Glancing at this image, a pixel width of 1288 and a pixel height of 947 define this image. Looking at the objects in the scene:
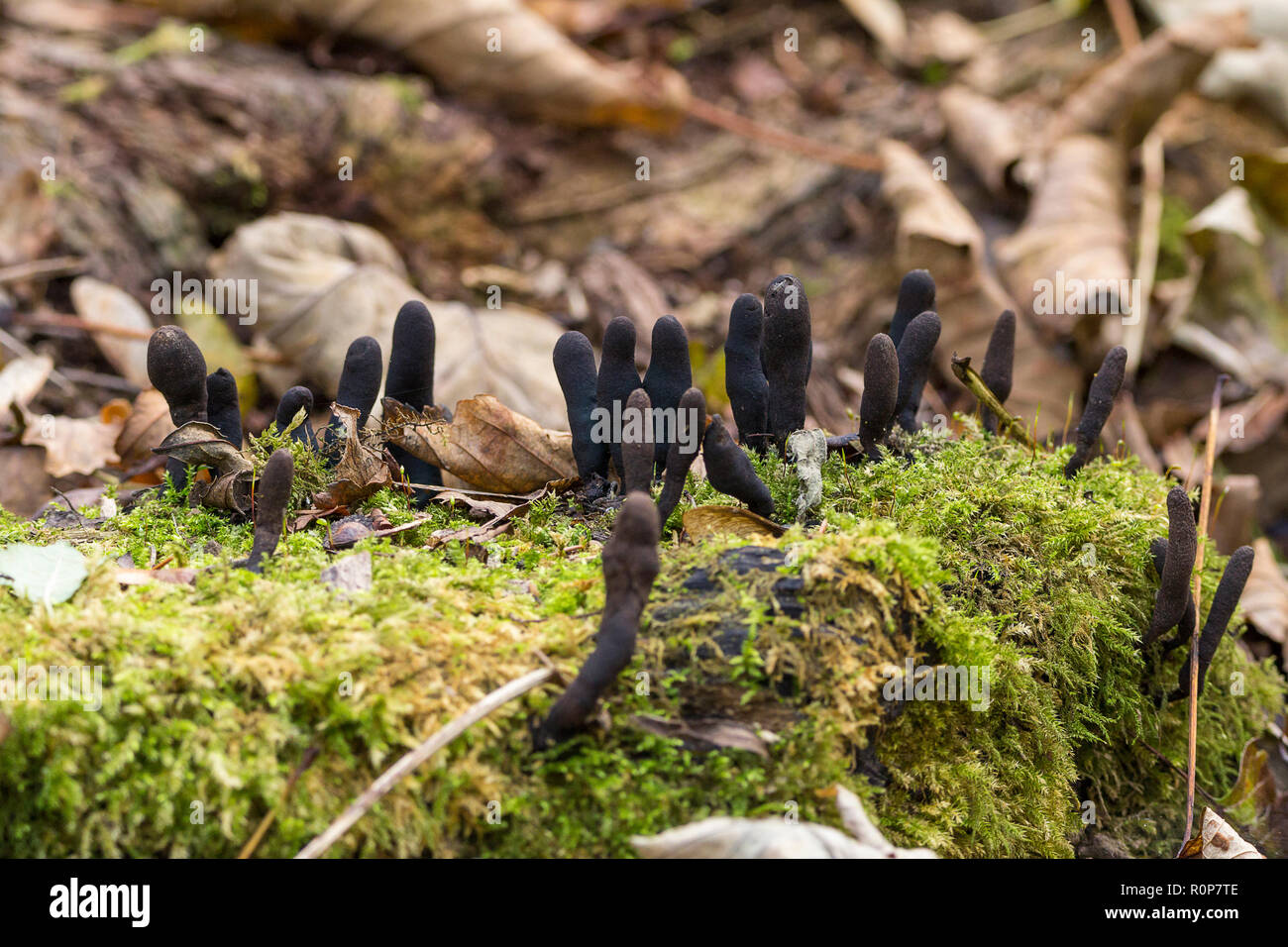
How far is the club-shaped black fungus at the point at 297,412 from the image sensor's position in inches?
99.1

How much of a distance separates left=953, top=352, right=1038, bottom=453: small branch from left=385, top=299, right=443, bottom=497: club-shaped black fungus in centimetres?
137

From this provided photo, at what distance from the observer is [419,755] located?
1.66m

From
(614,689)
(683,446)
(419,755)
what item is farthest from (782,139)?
(419,755)

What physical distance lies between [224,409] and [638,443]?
1204mm

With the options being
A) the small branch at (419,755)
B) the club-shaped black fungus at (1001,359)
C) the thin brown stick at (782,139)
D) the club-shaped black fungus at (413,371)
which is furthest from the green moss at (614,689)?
the thin brown stick at (782,139)

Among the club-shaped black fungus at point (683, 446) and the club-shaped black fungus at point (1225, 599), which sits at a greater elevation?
the club-shaped black fungus at point (683, 446)

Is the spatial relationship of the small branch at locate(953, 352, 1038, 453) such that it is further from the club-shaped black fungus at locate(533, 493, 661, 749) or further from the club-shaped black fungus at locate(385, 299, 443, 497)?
the club-shaped black fungus at locate(385, 299, 443, 497)

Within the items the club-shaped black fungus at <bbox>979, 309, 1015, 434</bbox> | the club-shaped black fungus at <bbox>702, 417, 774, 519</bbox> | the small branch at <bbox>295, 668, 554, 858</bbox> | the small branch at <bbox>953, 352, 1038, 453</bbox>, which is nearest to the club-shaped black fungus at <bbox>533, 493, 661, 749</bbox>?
the small branch at <bbox>295, 668, 554, 858</bbox>

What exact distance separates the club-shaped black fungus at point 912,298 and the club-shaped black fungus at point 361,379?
133 centimetres

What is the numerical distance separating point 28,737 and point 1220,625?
7.91 ft

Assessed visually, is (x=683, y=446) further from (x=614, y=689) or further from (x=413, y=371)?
(x=413, y=371)

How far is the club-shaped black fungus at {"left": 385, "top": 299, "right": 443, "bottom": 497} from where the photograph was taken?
2504mm

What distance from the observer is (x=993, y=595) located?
7.54 feet

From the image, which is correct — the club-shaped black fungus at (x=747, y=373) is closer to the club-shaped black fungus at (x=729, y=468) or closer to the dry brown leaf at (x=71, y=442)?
the club-shaped black fungus at (x=729, y=468)
